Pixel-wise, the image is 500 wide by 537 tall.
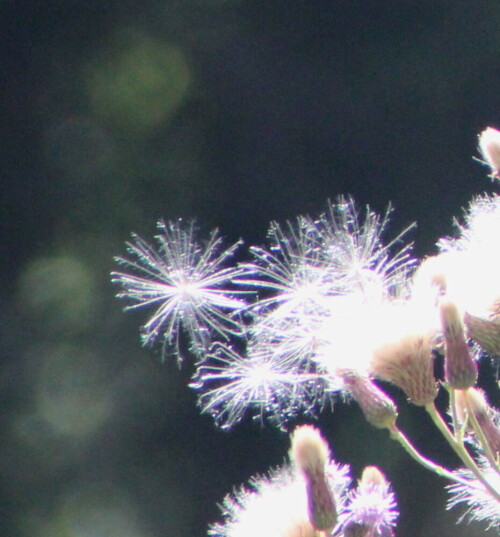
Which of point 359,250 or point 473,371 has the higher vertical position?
point 359,250

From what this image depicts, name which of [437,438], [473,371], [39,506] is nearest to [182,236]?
[473,371]

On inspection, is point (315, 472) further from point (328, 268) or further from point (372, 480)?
point (328, 268)

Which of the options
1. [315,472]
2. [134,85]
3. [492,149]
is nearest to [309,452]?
[315,472]

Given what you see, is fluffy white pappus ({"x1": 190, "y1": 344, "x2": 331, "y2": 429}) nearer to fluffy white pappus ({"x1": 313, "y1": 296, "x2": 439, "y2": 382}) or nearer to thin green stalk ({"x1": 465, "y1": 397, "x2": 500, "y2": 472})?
fluffy white pappus ({"x1": 313, "y1": 296, "x2": 439, "y2": 382})

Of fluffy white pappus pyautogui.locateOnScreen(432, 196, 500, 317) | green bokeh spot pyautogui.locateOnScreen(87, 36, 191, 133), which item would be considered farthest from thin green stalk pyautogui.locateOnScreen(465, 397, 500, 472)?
green bokeh spot pyautogui.locateOnScreen(87, 36, 191, 133)

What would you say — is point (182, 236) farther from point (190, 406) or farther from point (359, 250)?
point (190, 406)

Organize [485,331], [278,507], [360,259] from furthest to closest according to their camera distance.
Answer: [360,259] < [278,507] < [485,331]

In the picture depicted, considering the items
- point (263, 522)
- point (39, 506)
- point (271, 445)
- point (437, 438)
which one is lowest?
point (263, 522)
